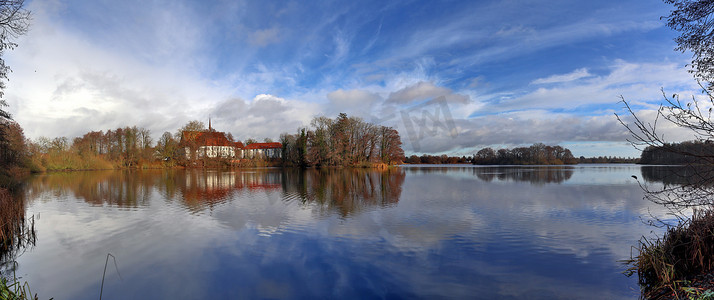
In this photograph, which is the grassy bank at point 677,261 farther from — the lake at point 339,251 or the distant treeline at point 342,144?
the distant treeline at point 342,144

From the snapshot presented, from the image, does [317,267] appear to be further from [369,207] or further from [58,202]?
[58,202]

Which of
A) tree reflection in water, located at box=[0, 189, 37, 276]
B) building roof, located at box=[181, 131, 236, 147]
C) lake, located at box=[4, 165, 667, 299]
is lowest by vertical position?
lake, located at box=[4, 165, 667, 299]

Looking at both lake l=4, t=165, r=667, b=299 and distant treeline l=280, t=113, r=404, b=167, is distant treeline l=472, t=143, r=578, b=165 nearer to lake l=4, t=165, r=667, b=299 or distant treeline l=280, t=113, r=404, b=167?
distant treeline l=280, t=113, r=404, b=167

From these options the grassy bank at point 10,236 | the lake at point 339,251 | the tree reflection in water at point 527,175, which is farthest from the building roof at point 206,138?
the grassy bank at point 10,236

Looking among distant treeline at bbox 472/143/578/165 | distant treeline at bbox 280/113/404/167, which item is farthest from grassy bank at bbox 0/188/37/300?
distant treeline at bbox 472/143/578/165

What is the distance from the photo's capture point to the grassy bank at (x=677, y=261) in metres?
4.60

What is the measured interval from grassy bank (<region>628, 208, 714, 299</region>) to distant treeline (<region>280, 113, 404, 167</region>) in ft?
160

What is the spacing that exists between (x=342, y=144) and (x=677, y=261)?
5001 centimetres

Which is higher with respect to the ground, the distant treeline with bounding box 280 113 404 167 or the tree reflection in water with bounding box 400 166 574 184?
the distant treeline with bounding box 280 113 404 167

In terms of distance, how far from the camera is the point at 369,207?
12.2 m

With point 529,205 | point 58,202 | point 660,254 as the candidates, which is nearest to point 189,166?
point 58,202

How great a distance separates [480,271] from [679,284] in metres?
2.72

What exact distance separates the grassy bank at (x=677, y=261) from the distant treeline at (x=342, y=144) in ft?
160

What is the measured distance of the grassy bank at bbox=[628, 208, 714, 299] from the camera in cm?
460
